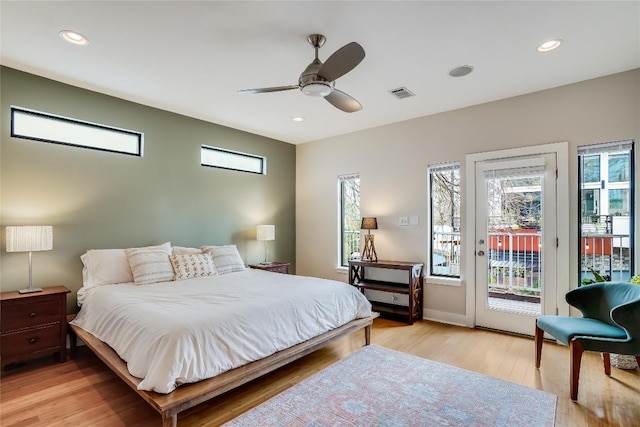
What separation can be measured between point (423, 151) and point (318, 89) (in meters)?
2.55

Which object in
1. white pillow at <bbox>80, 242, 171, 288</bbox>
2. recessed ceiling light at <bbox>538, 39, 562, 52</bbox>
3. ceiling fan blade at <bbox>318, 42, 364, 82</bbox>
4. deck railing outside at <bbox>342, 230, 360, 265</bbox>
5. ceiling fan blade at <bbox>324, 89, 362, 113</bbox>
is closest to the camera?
ceiling fan blade at <bbox>318, 42, 364, 82</bbox>

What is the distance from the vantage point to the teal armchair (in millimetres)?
2299

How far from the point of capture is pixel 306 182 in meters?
6.01

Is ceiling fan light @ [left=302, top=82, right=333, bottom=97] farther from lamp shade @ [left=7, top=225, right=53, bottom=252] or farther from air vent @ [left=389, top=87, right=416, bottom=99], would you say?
lamp shade @ [left=7, top=225, right=53, bottom=252]

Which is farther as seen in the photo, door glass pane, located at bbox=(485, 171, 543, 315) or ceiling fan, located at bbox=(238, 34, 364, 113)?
door glass pane, located at bbox=(485, 171, 543, 315)

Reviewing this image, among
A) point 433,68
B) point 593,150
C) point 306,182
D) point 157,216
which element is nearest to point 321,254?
point 306,182

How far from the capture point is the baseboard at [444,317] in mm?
4234

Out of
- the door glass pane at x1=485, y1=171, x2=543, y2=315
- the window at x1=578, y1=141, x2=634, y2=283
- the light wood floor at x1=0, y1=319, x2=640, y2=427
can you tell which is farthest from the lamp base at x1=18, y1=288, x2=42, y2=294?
the window at x1=578, y1=141, x2=634, y2=283

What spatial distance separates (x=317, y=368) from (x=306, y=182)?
3.64m

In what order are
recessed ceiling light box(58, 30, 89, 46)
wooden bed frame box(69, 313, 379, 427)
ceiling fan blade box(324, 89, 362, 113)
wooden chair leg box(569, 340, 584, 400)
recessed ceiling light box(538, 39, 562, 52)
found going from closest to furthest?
wooden bed frame box(69, 313, 379, 427) < wooden chair leg box(569, 340, 584, 400) < recessed ceiling light box(58, 30, 89, 46) < recessed ceiling light box(538, 39, 562, 52) < ceiling fan blade box(324, 89, 362, 113)

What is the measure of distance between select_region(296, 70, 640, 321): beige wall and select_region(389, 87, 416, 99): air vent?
0.87m

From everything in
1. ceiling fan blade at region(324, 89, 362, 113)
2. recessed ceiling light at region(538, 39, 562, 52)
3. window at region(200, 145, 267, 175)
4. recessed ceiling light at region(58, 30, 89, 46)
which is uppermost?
recessed ceiling light at region(538, 39, 562, 52)

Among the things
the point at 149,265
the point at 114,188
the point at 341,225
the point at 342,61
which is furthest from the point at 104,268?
the point at 341,225

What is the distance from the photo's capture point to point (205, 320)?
223 cm
